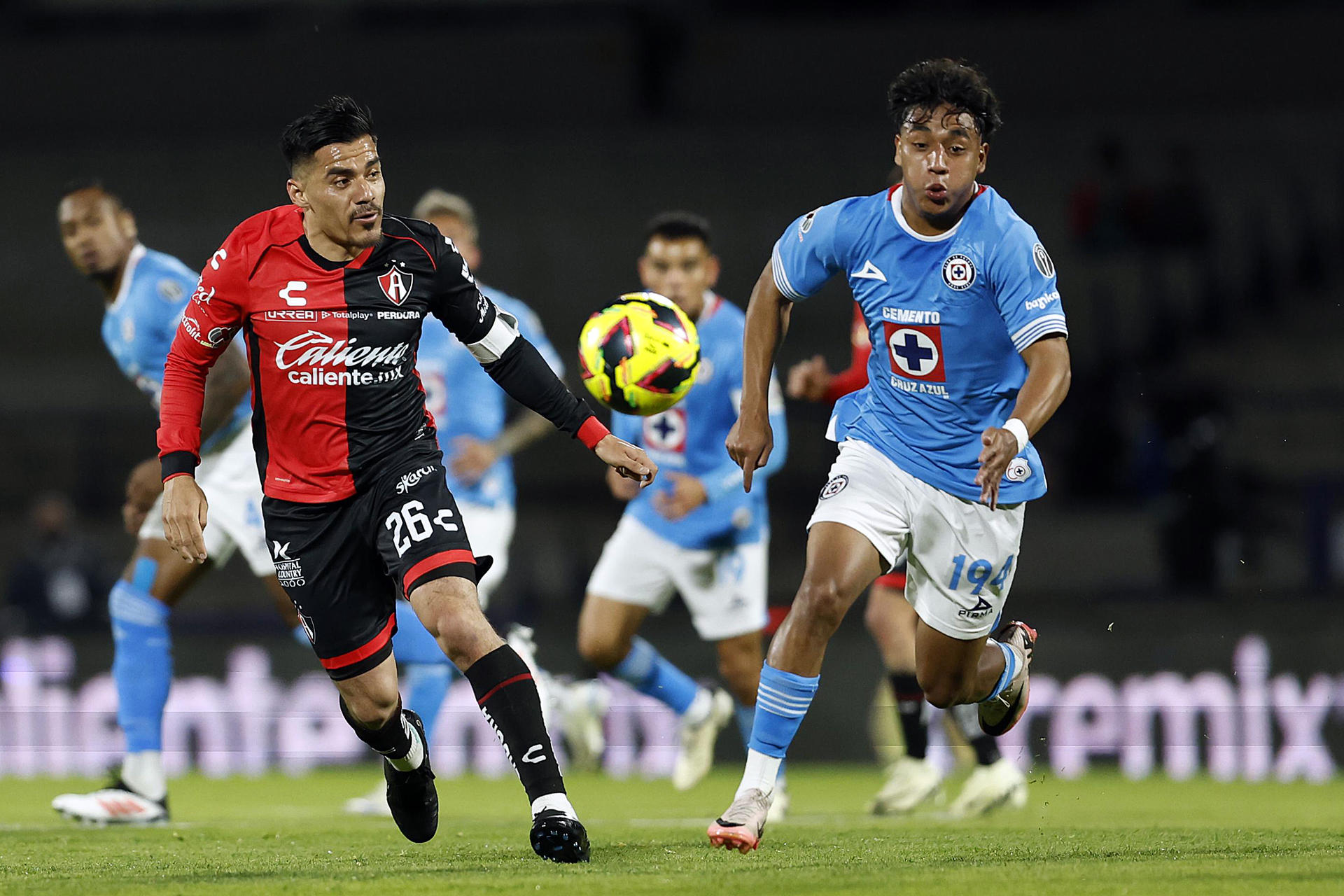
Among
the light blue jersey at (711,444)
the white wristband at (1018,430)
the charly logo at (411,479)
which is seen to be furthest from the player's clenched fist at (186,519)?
the light blue jersey at (711,444)

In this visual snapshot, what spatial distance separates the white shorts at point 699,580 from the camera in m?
7.98

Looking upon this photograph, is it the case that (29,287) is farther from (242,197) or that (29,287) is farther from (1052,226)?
(1052,226)

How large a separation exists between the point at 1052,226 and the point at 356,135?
13942 millimetres

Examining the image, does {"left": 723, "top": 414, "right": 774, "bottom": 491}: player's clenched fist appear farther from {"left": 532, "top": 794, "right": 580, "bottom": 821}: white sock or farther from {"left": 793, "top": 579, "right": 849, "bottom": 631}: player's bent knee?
{"left": 532, "top": 794, "right": 580, "bottom": 821}: white sock

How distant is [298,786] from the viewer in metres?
9.70

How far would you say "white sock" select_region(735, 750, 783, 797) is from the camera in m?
5.20

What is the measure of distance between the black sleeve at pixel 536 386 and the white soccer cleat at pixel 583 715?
13.9ft

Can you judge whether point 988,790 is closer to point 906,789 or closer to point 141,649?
point 906,789

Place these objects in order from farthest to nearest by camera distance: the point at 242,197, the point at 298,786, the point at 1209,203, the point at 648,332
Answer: the point at 242,197 < the point at 1209,203 < the point at 298,786 < the point at 648,332

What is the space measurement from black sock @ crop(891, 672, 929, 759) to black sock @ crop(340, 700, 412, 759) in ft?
9.21

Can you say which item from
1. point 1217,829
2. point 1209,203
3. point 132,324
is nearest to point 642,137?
point 1209,203

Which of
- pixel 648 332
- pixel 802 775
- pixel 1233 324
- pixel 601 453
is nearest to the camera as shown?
pixel 601 453

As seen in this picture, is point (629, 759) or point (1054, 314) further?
point (629, 759)

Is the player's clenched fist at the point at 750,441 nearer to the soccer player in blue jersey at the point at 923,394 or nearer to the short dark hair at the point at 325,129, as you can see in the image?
the soccer player in blue jersey at the point at 923,394
